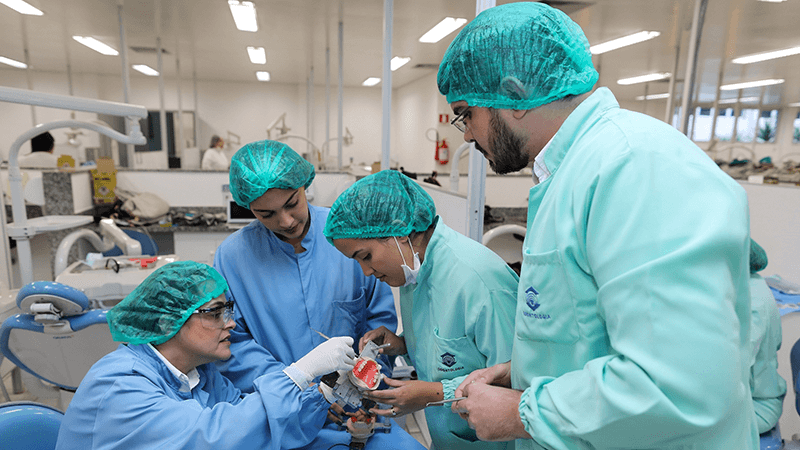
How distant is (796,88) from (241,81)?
13586mm

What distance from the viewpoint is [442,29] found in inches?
253

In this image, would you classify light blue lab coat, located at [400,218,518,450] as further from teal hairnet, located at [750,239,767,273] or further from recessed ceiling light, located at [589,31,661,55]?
recessed ceiling light, located at [589,31,661,55]

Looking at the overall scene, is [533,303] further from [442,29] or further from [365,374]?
[442,29]

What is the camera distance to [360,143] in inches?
530

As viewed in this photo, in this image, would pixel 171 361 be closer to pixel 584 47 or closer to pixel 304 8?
pixel 584 47

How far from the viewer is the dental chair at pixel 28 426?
1186mm

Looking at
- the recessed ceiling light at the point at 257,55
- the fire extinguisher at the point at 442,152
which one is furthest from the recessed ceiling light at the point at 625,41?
the recessed ceiling light at the point at 257,55

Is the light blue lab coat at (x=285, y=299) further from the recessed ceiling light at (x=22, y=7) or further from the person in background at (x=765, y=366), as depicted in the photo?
the recessed ceiling light at (x=22, y=7)

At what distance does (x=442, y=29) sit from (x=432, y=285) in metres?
5.93

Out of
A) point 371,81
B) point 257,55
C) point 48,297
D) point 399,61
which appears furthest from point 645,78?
point 48,297

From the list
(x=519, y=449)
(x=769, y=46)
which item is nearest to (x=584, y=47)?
(x=519, y=449)

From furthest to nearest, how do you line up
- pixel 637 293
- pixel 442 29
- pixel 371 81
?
pixel 371 81, pixel 442 29, pixel 637 293

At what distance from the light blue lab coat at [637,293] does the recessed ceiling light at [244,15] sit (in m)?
5.39

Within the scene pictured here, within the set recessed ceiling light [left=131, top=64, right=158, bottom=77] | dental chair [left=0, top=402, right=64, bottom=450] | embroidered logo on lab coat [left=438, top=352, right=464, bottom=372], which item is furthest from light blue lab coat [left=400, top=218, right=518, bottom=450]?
recessed ceiling light [left=131, top=64, right=158, bottom=77]
